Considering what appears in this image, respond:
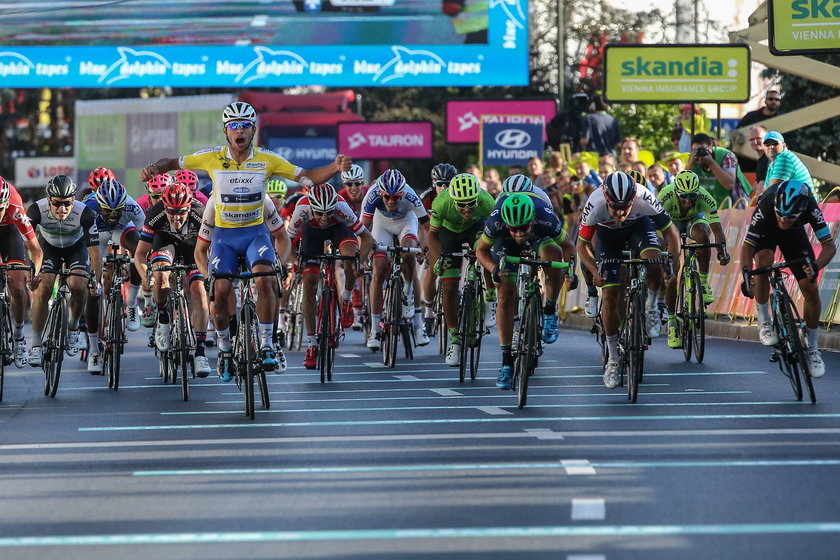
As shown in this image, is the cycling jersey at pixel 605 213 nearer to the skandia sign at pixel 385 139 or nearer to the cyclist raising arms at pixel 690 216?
the cyclist raising arms at pixel 690 216

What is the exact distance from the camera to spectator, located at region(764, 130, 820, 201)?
15.9 m

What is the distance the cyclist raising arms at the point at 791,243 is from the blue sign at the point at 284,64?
79.0ft

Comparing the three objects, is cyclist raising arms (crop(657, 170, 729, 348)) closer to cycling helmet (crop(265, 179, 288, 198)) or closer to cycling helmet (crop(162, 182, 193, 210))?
cycling helmet (crop(162, 182, 193, 210))

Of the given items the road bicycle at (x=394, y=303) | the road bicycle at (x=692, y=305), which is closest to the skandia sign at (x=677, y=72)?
the road bicycle at (x=692, y=305)

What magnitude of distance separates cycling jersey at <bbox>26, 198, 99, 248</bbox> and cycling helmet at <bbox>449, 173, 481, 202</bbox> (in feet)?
10.0

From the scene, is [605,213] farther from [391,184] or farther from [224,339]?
[391,184]

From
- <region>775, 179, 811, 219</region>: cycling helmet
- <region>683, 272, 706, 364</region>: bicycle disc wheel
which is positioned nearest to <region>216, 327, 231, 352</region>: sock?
<region>775, 179, 811, 219</region>: cycling helmet

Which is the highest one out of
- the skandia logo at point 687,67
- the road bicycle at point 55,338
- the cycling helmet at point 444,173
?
the skandia logo at point 687,67

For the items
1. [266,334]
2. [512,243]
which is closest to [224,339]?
[266,334]

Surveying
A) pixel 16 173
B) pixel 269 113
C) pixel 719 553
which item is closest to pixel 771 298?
pixel 719 553

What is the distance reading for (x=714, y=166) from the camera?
1892 cm

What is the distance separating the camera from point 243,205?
12.9m

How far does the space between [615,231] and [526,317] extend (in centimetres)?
130

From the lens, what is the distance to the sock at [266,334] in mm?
12352
